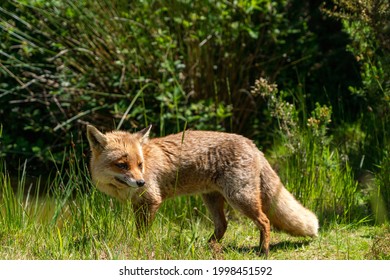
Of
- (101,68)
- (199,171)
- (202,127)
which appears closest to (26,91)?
(101,68)

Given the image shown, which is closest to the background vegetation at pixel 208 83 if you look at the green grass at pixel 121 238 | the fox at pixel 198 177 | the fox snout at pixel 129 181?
the green grass at pixel 121 238

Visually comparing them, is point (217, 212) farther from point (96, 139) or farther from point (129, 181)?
point (96, 139)

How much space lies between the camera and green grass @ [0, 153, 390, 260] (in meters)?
5.48

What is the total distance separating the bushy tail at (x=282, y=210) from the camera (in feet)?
20.2

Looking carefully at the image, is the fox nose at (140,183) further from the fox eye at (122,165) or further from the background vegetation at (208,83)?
the background vegetation at (208,83)

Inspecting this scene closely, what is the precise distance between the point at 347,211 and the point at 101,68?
3.78 metres

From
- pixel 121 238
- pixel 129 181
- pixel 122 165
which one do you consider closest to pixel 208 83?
pixel 122 165

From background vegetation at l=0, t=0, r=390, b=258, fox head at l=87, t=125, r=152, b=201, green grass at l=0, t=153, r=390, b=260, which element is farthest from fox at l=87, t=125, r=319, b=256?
background vegetation at l=0, t=0, r=390, b=258

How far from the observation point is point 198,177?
20.6 ft

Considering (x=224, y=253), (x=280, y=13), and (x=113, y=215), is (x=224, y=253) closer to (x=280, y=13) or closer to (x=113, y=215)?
(x=113, y=215)

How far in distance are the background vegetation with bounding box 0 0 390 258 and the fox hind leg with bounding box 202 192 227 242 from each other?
0.40 meters

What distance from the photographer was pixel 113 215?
5930 millimetres

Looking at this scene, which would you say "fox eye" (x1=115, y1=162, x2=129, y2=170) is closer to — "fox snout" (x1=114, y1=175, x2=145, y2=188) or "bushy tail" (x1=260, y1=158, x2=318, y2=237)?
"fox snout" (x1=114, y1=175, x2=145, y2=188)

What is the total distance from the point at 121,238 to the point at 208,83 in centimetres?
381
